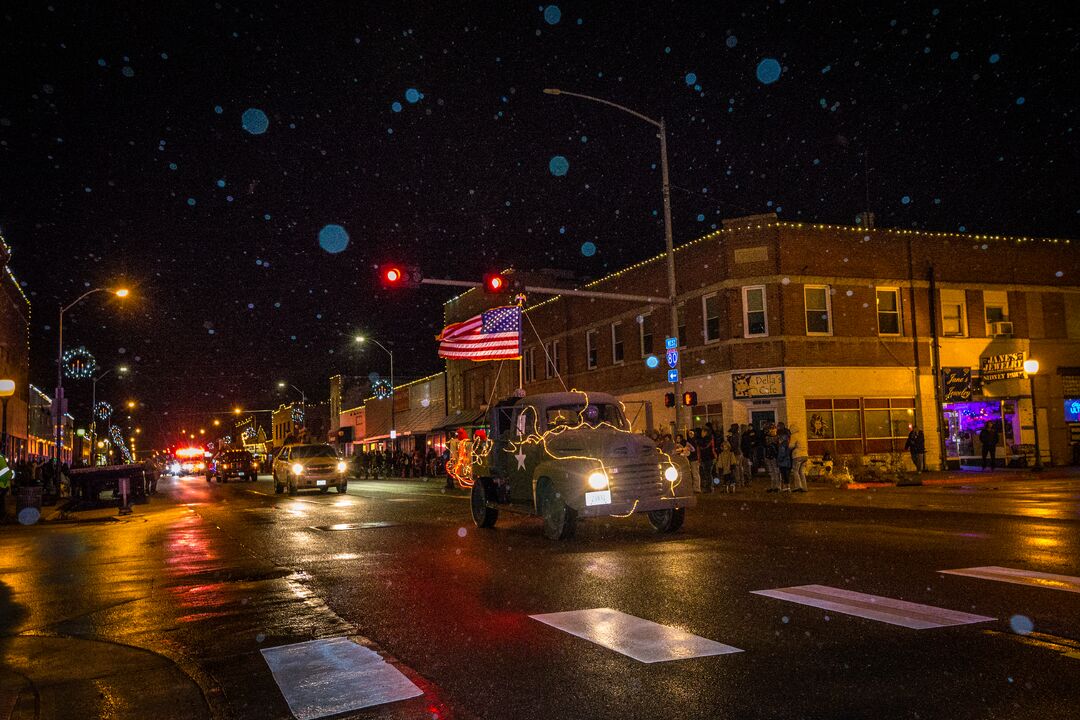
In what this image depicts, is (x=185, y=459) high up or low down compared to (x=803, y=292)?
down

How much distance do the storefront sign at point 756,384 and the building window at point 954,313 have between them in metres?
7.34

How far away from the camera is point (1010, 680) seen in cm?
502

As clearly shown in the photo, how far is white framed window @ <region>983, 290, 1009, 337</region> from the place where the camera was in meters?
33.8

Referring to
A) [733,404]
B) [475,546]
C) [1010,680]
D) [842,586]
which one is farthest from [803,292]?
[1010,680]

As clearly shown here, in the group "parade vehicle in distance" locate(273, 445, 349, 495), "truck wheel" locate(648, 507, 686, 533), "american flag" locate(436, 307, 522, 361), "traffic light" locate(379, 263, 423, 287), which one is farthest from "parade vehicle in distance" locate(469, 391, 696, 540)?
"american flag" locate(436, 307, 522, 361)

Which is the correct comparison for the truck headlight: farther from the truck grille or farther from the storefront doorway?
the storefront doorway

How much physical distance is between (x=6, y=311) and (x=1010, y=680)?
1887 inches

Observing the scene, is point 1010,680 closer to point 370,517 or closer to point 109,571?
point 109,571

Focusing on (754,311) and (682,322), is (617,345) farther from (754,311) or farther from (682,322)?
(754,311)

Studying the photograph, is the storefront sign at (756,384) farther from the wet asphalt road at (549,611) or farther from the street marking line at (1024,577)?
the street marking line at (1024,577)

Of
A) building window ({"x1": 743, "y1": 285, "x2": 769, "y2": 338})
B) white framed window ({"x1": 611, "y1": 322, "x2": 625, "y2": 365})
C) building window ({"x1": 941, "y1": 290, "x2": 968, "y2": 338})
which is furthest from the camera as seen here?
white framed window ({"x1": 611, "y1": 322, "x2": 625, "y2": 365})

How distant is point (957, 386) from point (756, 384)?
24.1 feet

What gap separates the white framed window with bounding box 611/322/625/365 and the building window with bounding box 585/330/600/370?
166cm

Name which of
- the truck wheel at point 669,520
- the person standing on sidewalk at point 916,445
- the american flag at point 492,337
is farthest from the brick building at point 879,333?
the truck wheel at point 669,520
